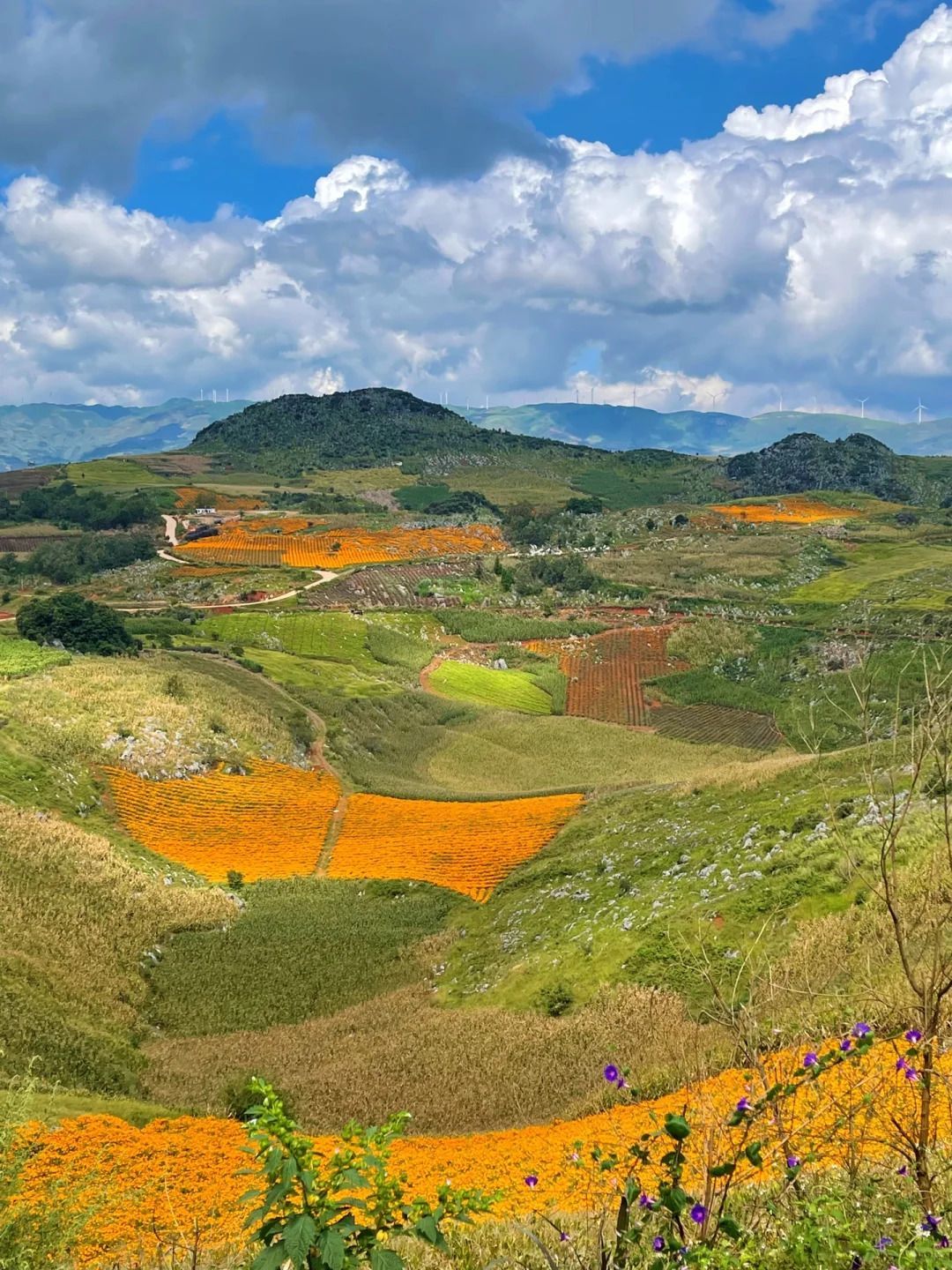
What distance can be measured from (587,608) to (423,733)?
142ft

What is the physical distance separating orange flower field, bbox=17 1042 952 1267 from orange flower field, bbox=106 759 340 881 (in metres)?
18.8

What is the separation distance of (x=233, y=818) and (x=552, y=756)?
22.1 metres

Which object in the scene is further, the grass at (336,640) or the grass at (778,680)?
the grass at (336,640)

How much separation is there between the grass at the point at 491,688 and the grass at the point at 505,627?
10.2 m

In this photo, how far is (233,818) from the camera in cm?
3697

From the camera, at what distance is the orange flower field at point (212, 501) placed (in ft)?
526

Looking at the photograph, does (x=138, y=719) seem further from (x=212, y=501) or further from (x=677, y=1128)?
(x=212, y=501)

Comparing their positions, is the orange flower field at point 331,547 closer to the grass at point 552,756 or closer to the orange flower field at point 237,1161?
the grass at point 552,756

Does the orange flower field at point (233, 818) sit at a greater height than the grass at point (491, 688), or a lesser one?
lesser

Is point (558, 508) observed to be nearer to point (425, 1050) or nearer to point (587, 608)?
point (587, 608)

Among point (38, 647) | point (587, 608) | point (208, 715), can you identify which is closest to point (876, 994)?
point (208, 715)

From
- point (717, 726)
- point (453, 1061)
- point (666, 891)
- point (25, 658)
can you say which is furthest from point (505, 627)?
point (453, 1061)

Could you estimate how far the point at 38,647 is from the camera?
53406 mm

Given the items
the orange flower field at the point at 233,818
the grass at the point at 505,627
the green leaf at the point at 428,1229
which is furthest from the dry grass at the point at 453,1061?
the grass at the point at 505,627
